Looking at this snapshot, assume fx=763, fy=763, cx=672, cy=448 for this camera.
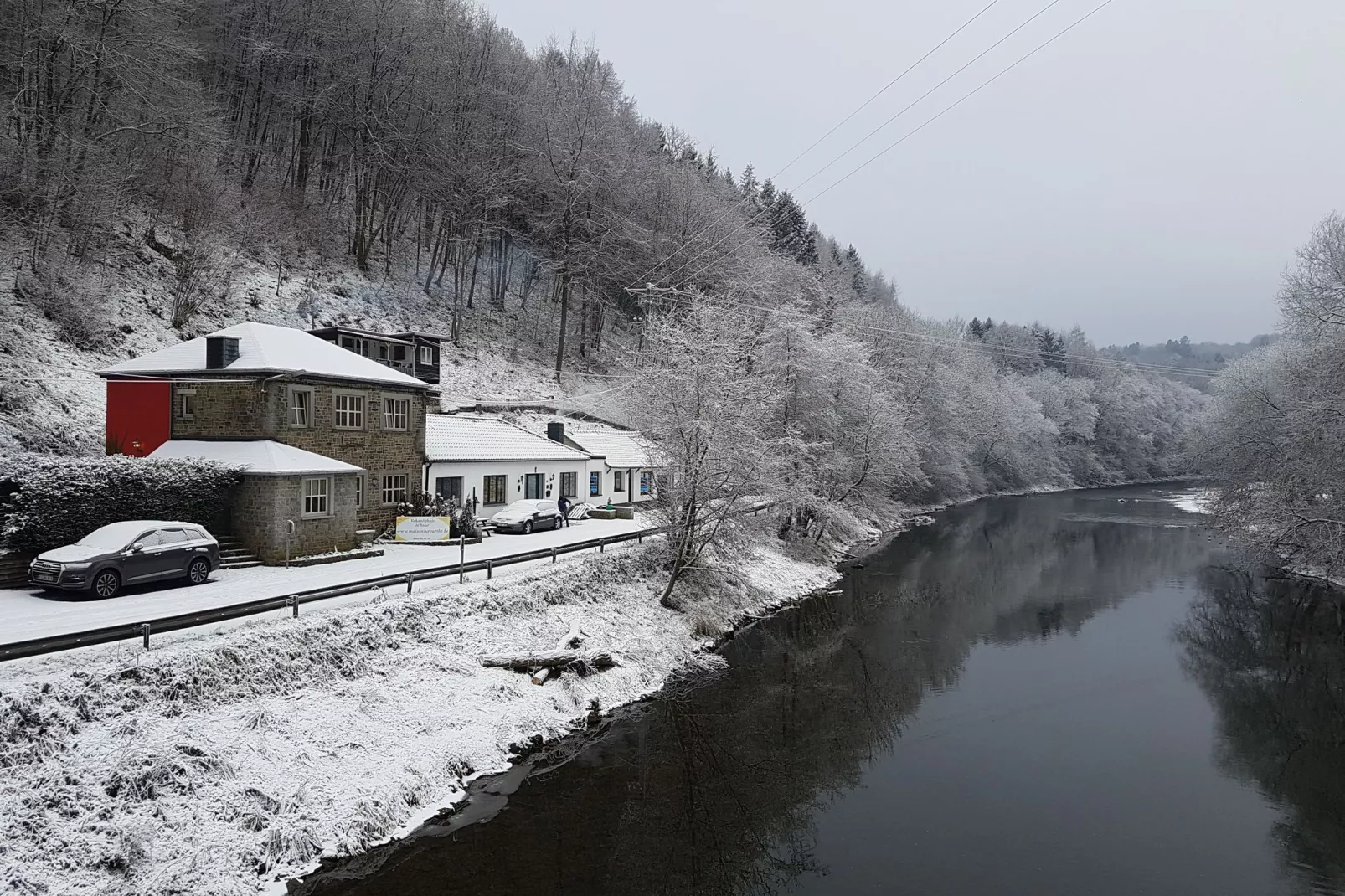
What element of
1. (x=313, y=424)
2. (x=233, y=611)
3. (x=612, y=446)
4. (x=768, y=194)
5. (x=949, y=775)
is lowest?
(x=949, y=775)

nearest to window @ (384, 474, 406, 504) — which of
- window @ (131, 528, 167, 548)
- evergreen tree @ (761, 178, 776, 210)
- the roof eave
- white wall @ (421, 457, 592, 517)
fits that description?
white wall @ (421, 457, 592, 517)

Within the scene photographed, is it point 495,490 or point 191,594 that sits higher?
point 495,490

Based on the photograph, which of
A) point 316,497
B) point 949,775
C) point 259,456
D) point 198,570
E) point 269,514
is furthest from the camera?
point 316,497

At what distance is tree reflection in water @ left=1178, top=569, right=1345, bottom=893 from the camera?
41.8 ft

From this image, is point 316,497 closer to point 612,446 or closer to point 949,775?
point 949,775

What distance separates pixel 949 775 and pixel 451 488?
20.6 metres

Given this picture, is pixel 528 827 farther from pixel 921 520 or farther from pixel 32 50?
pixel 921 520

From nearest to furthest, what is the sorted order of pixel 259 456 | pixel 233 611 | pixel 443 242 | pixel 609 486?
pixel 233 611 → pixel 259 456 → pixel 609 486 → pixel 443 242

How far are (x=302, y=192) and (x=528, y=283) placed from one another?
15968 mm

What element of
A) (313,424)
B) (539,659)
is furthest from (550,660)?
(313,424)

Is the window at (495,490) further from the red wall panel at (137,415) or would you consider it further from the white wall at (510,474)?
the red wall panel at (137,415)

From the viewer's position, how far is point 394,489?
26594 mm

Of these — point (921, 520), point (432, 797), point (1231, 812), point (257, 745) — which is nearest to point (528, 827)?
point (432, 797)

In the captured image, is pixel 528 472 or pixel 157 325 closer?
pixel 157 325
